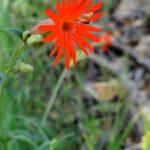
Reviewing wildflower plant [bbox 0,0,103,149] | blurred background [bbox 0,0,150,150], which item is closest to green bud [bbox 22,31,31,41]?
wildflower plant [bbox 0,0,103,149]

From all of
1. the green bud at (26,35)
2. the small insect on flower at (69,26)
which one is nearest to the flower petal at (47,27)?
the small insect on flower at (69,26)

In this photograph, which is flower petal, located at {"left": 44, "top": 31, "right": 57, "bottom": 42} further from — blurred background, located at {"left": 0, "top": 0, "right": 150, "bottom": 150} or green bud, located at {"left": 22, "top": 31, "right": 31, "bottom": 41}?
blurred background, located at {"left": 0, "top": 0, "right": 150, "bottom": 150}

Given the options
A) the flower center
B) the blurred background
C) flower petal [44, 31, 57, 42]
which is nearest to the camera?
flower petal [44, 31, 57, 42]

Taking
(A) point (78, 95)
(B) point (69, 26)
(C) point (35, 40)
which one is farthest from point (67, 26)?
(A) point (78, 95)

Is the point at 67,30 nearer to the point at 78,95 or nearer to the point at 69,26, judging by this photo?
the point at 69,26

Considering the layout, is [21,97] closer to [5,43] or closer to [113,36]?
[5,43]

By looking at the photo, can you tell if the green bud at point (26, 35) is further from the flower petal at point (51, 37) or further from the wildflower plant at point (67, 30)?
the flower petal at point (51, 37)
